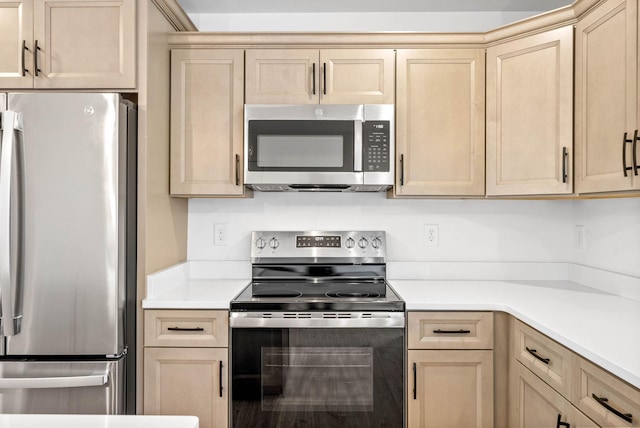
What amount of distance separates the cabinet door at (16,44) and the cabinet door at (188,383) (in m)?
1.34

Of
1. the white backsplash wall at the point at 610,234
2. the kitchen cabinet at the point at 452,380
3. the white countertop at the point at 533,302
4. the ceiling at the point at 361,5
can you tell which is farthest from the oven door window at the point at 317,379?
the ceiling at the point at 361,5

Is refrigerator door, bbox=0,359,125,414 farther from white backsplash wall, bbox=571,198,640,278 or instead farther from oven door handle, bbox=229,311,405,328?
white backsplash wall, bbox=571,198,640,278

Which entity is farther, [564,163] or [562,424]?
[564,163]

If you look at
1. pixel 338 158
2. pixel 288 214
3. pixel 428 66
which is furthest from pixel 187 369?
pixel 428 66

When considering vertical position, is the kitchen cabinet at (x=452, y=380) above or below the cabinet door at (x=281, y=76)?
below

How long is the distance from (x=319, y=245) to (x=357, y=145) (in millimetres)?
643

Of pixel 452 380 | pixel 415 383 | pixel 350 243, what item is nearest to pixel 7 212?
pixel 350 243

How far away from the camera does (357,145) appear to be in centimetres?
213

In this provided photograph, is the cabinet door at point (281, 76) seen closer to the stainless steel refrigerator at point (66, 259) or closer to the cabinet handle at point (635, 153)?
the stainless steel refrigerator at point (66, 259)

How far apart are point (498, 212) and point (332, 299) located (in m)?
1.22

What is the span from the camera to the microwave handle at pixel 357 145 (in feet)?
6.98

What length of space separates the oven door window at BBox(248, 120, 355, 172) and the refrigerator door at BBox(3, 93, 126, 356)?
67 cm

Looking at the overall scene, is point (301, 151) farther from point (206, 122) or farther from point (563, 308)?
point (563, 308)

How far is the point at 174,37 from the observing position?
2.16 meters
